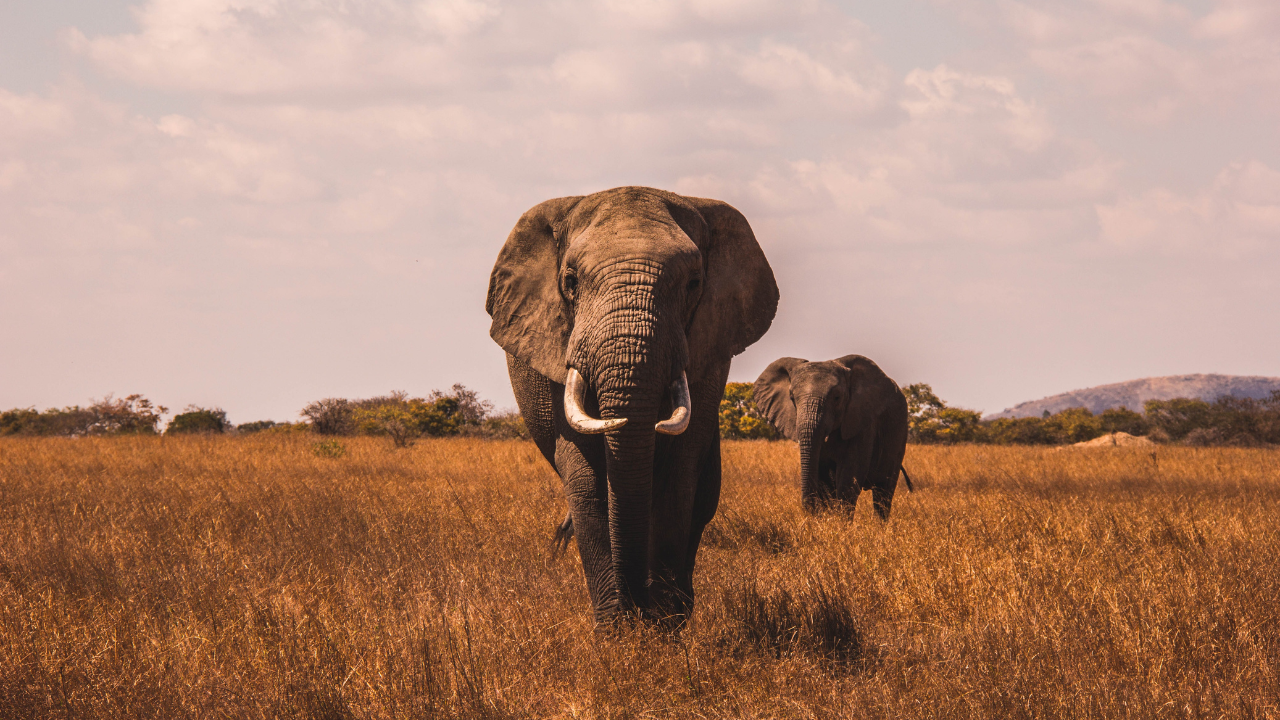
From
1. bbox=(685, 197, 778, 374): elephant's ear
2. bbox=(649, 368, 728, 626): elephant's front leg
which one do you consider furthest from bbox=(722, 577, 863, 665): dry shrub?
bbox=(685, 197, 778, 374): elephant's ear

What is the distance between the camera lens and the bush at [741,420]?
1203 inches

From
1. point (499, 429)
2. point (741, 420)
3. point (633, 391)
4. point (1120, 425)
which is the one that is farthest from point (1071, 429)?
point (633, 391)

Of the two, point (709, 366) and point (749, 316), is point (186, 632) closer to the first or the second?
point (709, 366)

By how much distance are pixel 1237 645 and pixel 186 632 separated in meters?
5.20

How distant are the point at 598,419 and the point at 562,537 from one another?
3.00 meters

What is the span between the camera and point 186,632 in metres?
4.68

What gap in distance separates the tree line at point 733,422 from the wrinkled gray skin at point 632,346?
64.4 ft

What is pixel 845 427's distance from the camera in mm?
10367

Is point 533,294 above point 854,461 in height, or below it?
above

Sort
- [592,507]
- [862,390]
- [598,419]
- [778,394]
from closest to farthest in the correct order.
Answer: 1. [598,419]
2. [592,507]
3. [862,390]
4. [778,394]

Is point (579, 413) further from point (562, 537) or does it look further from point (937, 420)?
point (937, 420)

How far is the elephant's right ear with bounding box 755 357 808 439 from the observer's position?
11141mm

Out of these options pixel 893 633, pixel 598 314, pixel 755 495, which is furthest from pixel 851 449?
pixel 598 314

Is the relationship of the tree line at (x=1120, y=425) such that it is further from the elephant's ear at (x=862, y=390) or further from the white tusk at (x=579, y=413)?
the white tusk at (x=579, y=413)
